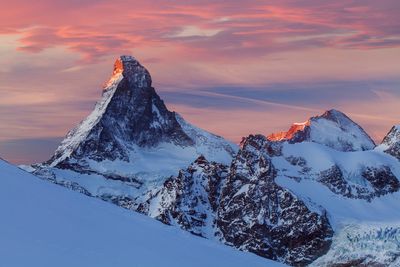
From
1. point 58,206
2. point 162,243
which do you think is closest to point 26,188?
point 58,206

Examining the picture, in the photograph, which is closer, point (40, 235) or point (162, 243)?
point (40, 235)

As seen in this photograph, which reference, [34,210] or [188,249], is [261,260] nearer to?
[188,249]

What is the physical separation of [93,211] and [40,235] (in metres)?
3.13

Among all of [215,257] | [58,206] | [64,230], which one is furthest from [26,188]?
[215,257]

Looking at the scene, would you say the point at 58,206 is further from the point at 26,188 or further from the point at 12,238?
the point at 12,238

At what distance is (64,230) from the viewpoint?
2517 cm

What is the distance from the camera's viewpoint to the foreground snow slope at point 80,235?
931 inches

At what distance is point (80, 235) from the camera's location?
82.7 feet

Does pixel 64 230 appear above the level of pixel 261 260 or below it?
above

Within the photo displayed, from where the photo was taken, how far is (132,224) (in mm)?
27453

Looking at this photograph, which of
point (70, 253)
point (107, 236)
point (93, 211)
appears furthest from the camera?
point (93, 211)

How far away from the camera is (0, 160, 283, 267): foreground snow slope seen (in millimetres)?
23641

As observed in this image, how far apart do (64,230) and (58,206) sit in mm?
2011

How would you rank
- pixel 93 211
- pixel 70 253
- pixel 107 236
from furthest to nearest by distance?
pixel 93 211 → pixel 107 236 → pixel 70 253
